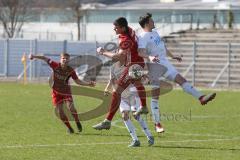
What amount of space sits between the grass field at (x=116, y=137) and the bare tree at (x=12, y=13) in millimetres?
34460

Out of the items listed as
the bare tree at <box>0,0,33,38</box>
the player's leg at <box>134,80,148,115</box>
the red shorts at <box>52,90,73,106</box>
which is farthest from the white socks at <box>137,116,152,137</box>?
the bare tree at <box>0,0,33,38</box>

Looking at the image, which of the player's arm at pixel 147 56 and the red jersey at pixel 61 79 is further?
the red jersey at pixel 61 79

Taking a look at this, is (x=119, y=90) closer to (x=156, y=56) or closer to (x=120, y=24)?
(x=120, y=24)

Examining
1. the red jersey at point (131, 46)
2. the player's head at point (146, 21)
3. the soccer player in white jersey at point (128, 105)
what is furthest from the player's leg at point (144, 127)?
the player's head at point (146, 21)

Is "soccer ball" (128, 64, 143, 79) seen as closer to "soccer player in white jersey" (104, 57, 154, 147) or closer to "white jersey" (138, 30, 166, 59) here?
"soccer player in white jersey" (104, 57, 154, 147)

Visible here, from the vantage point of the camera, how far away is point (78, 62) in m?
41.4

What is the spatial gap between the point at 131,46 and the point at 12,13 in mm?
45396

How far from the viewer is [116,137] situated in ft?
50.1

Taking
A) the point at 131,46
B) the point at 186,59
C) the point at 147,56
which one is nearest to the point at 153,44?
the point at 147,56

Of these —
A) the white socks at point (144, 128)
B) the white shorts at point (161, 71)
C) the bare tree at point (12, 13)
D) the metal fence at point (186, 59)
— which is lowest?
the metal fence at point (186, 59)

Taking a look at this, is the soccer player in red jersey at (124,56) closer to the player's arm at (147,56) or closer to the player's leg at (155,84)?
the player's arm at (147,56)

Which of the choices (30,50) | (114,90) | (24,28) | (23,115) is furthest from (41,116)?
(24,28)

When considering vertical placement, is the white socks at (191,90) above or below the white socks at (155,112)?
above

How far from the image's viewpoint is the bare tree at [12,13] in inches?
2303
